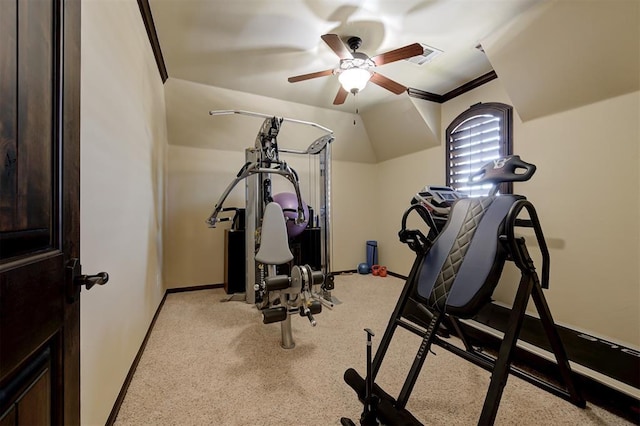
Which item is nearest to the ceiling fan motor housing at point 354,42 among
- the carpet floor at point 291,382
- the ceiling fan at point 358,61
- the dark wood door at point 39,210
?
the ceiling fan at point 358,61

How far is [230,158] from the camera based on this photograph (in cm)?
396

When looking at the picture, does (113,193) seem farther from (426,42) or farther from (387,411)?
(426,42)

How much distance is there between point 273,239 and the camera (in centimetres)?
254

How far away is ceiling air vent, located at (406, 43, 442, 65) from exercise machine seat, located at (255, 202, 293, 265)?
6.82ft

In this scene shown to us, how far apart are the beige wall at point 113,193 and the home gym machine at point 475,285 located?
1.24 metres

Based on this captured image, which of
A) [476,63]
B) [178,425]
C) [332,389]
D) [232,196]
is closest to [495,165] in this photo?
[476,63]

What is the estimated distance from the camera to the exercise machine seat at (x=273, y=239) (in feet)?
8.21

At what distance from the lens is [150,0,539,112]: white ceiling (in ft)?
6.60

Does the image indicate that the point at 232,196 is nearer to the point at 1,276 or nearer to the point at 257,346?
the point at 257,346

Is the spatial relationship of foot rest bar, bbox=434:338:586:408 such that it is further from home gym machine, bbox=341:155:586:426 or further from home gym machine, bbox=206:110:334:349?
home gym machine, bbox=206:110:334:349

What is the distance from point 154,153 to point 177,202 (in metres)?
1.22

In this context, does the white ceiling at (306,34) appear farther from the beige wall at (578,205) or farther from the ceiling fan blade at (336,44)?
the beige wall at (578,205)

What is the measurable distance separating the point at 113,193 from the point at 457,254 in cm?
196

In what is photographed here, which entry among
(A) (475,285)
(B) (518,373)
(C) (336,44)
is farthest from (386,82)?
(B) (518,373)
